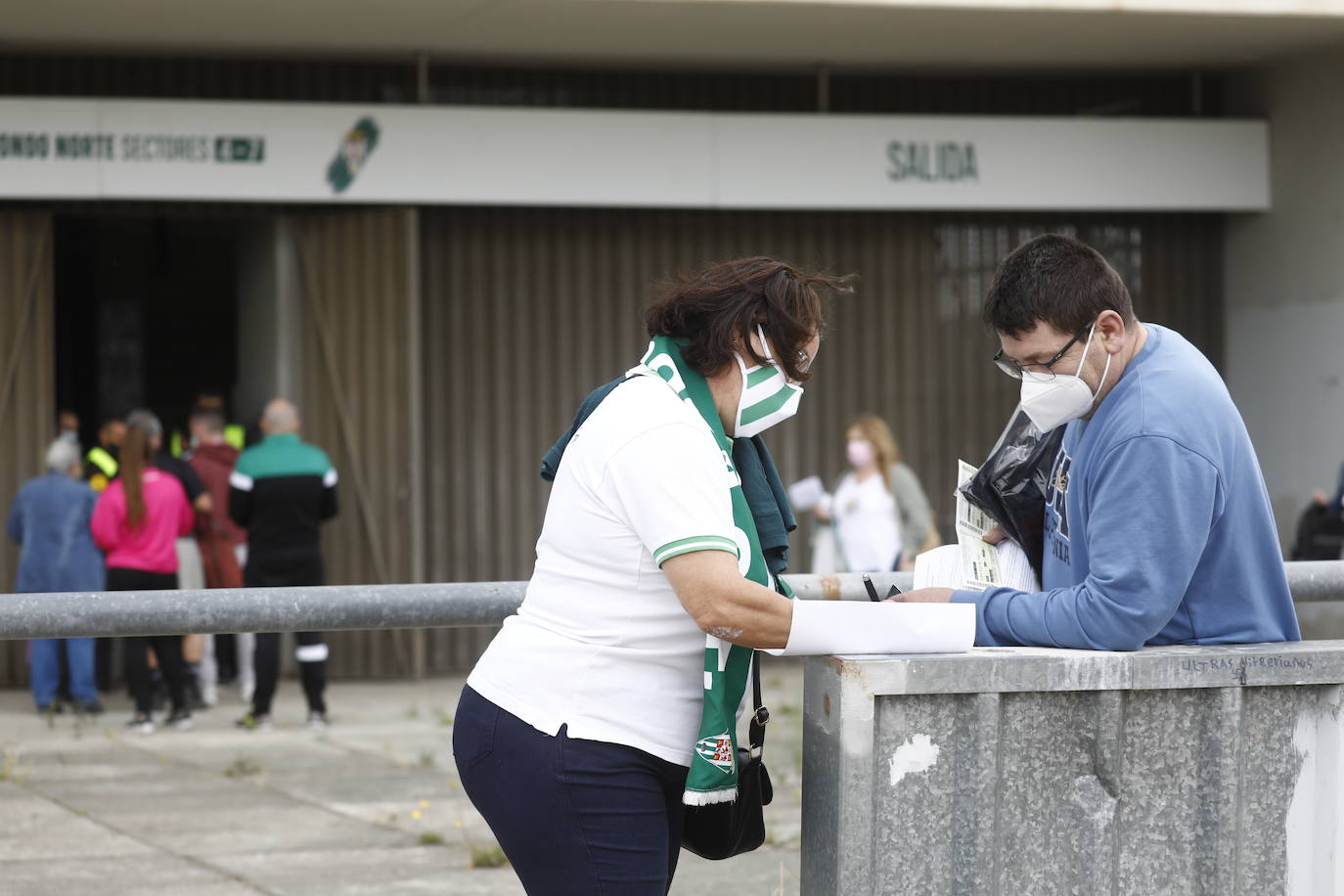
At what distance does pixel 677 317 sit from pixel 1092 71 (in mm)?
10149

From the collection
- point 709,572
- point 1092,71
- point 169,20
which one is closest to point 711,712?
point 709,572

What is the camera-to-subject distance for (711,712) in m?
2.60

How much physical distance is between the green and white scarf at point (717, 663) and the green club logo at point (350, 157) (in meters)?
8.26

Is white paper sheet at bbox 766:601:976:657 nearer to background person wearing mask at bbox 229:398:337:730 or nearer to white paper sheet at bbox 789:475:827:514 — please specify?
background person wearing mask at bbox 229:398:337:730

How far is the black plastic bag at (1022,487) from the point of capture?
3141mm

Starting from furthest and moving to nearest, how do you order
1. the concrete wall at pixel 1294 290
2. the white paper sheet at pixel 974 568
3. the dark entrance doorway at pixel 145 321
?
the dark entrance doorway at pixel 145 321 < the concrete wall at pixel 1294 290 < the white paper sheet at pixel 974 568

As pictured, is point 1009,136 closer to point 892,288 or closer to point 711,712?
point 892,288

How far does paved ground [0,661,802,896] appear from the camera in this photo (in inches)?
227

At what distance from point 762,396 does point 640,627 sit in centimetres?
44

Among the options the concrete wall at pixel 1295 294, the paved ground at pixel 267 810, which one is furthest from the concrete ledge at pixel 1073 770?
the concrete wall at pixel 1295 294

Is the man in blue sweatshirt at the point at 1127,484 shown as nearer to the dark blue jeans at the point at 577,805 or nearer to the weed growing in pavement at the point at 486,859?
the dark blue jeans at the point at 577,805

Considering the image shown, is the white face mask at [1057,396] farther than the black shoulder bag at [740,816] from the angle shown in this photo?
Yes

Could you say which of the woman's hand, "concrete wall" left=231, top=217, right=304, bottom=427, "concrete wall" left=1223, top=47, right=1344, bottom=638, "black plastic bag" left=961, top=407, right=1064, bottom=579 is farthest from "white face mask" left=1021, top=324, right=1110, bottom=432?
"concrete wall" left=1223, top=47, right=1344, bottom=638

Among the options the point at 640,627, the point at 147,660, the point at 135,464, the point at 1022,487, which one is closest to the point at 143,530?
the point at 135,464
